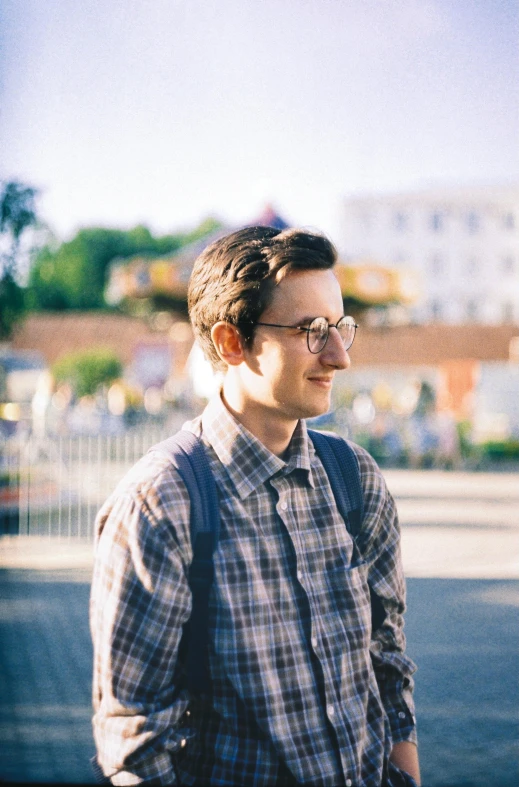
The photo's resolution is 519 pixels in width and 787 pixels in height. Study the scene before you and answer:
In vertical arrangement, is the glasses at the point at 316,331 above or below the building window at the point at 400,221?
below

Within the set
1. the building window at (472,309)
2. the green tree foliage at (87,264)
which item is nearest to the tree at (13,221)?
the green tree foliage at (87,264)

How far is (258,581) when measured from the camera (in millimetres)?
1362

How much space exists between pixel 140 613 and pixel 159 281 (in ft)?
24.3

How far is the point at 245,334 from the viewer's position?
146 centimetres

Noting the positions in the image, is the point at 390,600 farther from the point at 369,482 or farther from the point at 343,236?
the point at 343,236

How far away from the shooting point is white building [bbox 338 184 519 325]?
54531mm

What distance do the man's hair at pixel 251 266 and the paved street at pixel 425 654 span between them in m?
2.47

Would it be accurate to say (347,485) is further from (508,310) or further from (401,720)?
(508,310)

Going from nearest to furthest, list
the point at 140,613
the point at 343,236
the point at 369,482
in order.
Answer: the point at 140,613 < the point at 369,482 < the point at 343,236

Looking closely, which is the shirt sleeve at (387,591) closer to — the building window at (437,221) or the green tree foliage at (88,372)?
the green tree foliage at (88,372)

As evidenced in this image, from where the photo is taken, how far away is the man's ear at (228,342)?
1479 millimetres

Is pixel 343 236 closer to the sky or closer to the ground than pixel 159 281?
closer to the sky

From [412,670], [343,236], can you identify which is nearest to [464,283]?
[343,236]

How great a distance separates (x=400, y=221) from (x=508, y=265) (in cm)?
778
